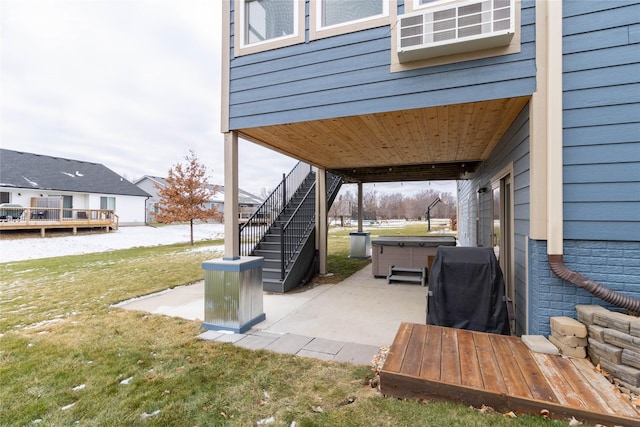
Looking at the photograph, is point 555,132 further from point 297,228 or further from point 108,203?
point 108,203

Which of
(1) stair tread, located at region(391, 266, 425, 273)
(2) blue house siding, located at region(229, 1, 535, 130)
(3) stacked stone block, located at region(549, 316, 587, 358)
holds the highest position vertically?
(2) blue house siding, located at region(229, 1, 535, 130)

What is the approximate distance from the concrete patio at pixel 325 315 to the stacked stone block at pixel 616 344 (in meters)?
1.78

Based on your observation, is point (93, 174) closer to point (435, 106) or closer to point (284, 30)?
point (284, 30)

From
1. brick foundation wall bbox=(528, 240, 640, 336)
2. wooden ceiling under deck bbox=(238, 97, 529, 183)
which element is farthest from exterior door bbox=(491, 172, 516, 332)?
brick foundation wall bbox=(528, 240, 640, 336)

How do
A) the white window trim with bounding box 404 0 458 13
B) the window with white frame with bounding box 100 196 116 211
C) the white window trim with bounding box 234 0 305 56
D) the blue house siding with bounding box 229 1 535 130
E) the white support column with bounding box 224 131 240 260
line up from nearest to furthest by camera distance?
the blue house siding with bounding box 229 1 535 130, the white window trim with bounding box 404 0 458 13, the white window trim with bounding box 234 0 305 56, the white support column with bounding box 224 131 240 260, the window with white frame with bounding box 100 196 116 211

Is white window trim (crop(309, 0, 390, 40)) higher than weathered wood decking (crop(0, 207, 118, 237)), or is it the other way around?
white window trim (crop(309, 0, 390, 40))

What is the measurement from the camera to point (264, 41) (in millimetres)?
3643

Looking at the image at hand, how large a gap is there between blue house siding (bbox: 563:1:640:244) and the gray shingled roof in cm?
2564

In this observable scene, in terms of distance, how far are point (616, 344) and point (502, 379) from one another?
2.80 feet

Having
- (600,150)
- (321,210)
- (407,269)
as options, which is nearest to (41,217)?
(321,210)

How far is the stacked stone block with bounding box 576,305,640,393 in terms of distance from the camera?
1.94 metres

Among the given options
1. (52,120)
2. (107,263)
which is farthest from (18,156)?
(107,263)

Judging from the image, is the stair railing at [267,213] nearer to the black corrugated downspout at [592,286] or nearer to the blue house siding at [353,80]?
the blue house siding at [353,80]

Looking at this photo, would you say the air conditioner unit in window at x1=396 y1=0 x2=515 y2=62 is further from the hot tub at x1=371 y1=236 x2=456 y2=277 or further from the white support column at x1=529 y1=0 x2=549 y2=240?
the hot tub at x1=371 y1=236 x2=456 y2=277
